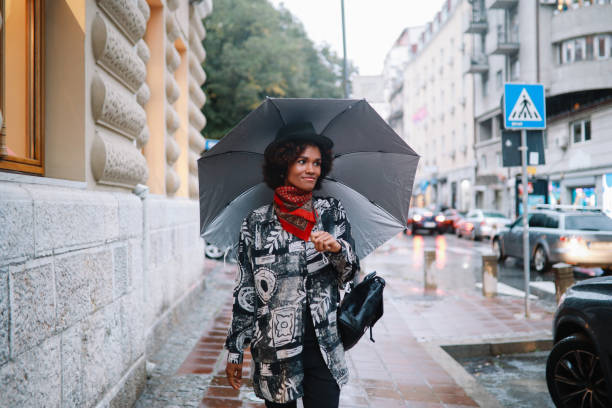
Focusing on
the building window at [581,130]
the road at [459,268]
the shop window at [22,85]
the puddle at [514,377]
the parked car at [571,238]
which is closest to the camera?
the shop window at [22,85]

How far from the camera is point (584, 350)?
3.81m

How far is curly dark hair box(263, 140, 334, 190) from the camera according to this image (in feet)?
8.36

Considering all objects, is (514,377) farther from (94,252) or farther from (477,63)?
(477,63)

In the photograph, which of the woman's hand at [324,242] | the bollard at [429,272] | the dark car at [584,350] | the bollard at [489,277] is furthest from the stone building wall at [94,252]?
the bollard at [489,277]

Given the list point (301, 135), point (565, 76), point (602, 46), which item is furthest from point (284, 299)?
point (602, 46)

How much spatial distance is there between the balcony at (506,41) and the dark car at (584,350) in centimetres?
2969

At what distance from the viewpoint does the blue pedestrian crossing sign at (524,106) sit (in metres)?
7.72

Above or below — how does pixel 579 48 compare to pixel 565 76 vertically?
above

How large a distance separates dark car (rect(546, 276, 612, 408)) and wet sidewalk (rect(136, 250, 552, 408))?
64cm

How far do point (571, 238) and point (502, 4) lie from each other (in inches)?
915

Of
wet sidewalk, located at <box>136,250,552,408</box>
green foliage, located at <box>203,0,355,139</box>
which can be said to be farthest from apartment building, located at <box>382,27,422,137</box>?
wet sidewalk, located at <box>136,250,552,408</box>

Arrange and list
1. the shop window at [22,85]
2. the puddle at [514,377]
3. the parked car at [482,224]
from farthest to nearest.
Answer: the parked car at [482,224]
the puddle at [514,377]
the shop window at [22,85]

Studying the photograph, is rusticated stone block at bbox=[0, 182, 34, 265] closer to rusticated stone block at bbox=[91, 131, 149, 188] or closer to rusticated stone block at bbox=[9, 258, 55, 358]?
rusticated stone block at bbox=[9, 258, 55, 358]

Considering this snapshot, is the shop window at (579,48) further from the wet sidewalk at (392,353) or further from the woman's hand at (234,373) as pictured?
the woman's hand at (234,373)
